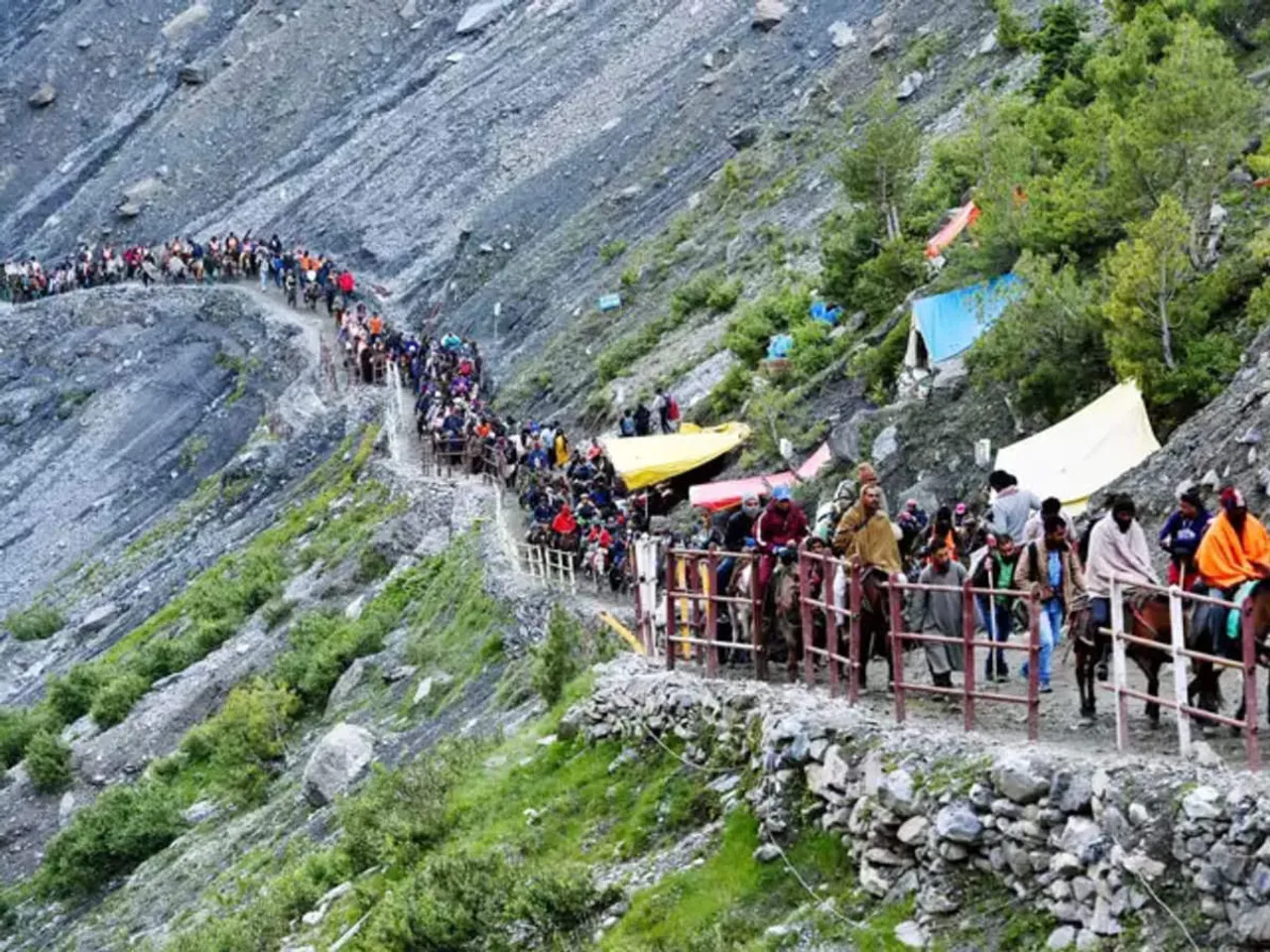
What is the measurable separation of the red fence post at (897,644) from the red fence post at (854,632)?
583mm

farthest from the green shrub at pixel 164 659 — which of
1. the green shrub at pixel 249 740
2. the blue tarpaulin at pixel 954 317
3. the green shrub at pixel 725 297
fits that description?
the green shrub at pixel 725 297

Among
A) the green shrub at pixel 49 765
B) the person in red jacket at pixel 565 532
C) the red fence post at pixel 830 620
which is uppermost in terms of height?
the red fence post at pixel 830 620

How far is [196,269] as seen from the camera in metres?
63.2

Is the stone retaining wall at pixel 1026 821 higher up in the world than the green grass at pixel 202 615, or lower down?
higher up

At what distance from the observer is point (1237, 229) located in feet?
86.6

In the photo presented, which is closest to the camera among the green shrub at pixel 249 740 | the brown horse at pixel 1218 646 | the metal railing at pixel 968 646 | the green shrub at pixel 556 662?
the brown horse at pixel 1218 646

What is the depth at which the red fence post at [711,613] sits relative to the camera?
16.5 meters

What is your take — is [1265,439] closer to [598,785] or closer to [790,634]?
[790,634]

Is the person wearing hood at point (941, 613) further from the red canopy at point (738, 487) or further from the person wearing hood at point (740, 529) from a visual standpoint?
the red canopy at point (738, 487)

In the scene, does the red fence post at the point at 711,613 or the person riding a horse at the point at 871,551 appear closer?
the person riding a horse at the point at 871,551

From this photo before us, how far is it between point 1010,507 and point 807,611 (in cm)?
205

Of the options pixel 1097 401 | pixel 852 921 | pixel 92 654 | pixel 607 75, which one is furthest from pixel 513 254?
pixel 852 921

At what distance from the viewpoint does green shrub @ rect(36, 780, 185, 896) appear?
89.1 feet

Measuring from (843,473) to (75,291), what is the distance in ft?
142
